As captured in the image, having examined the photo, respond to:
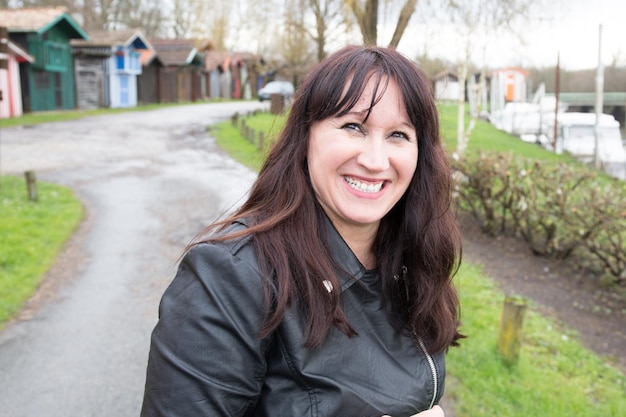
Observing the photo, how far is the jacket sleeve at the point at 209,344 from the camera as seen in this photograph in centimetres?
150

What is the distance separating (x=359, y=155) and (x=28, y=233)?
303 inches

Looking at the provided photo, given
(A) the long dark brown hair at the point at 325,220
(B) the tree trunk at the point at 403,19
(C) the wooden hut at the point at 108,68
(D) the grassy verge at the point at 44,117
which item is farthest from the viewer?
(C) the wooden hut at the point at 108,68

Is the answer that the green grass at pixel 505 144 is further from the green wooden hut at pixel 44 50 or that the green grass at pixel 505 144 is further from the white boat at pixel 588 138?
the green wooden hut at pixel 44 50

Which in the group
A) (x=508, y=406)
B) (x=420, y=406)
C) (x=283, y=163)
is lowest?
(x=508, y=406)

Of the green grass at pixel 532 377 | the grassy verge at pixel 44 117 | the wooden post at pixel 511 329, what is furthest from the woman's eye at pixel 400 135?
the grassy verge at pixel 44 117

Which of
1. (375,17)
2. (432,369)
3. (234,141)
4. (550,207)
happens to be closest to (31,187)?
(375,17)

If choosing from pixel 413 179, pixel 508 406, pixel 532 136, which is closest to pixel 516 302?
pixel 508 406

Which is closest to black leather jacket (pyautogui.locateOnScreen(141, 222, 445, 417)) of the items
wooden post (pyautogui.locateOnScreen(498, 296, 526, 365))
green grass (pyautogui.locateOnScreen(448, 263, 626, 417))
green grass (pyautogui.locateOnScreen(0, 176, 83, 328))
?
green grass (pyautogui.locateOnScreen(448, 263, 626, 417))

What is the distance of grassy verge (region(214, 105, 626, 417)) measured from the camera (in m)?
4.49

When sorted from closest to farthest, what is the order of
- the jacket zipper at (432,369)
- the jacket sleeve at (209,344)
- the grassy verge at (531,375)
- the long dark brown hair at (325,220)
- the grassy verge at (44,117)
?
the jacket sleeve at (209,344) → the long dark brown hair at (325,220) → the jacket zipper at (432,369) → the grassy verge at (531,375) → the grassy verge at (44,117)

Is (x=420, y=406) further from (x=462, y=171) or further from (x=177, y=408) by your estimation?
(x=462, y=171)

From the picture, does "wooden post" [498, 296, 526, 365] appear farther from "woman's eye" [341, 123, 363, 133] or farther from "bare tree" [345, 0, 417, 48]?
"bare tree" [345, 0, 417, 48]

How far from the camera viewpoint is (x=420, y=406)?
1892 millimetres

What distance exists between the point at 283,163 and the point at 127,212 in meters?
9.06
